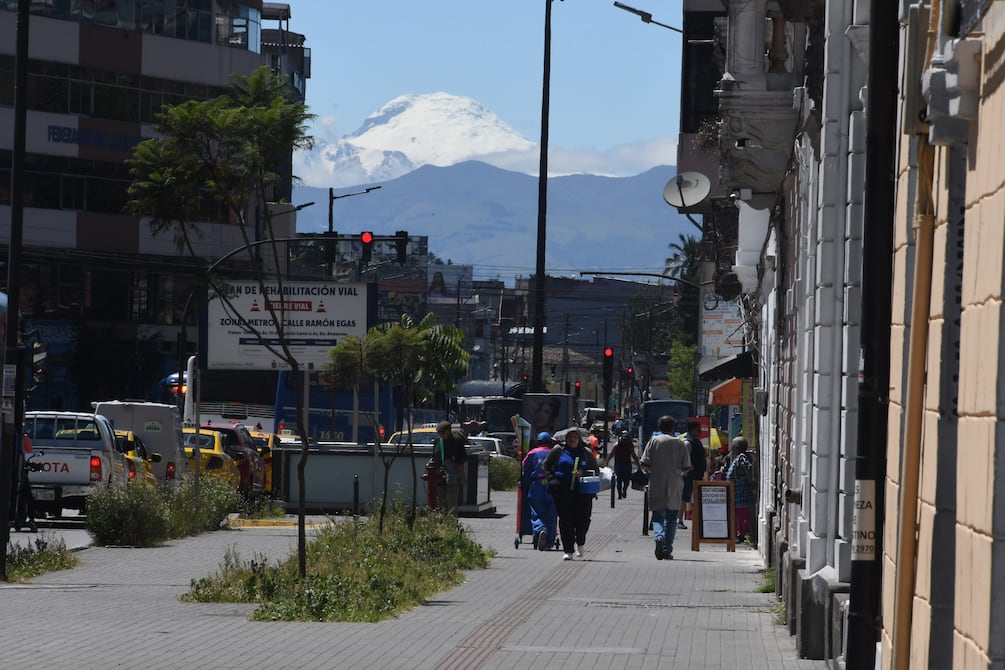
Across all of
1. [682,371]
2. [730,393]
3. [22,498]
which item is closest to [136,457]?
[22,498]

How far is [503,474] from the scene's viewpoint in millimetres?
48094

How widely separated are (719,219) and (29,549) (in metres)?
20.0

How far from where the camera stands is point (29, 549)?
743 inches

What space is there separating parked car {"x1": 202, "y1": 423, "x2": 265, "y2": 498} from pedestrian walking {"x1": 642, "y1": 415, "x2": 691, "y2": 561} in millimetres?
11325

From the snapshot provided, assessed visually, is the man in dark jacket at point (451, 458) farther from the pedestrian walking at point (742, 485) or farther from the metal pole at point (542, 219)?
the metal pole at point (542, 219)

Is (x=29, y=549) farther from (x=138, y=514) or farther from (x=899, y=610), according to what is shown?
(x=899, y=610)

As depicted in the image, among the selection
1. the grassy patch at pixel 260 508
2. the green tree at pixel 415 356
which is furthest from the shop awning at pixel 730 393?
the green tree at pixel 415 356

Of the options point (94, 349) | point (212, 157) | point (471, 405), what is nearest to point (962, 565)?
point (212, 157)

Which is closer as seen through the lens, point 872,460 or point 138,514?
point 872,460

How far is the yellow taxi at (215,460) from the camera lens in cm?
3181

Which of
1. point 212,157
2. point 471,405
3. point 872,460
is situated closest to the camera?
point 872,460

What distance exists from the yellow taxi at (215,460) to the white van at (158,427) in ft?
1.20

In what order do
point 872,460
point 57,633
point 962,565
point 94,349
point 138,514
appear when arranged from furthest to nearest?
point 94,349
point 138,514
point 57,633
point 872,460
point 962,565

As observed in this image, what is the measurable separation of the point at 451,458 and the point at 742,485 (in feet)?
20.1
